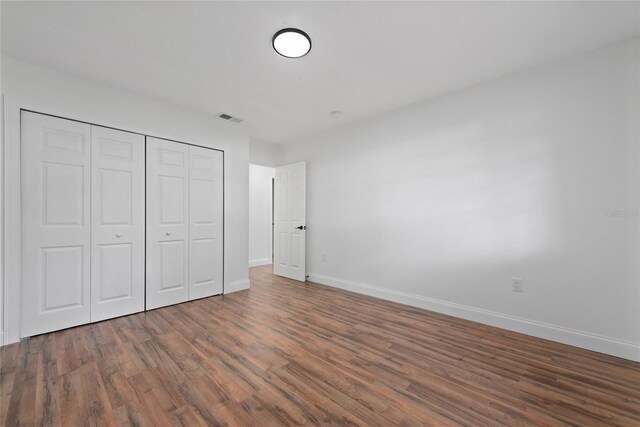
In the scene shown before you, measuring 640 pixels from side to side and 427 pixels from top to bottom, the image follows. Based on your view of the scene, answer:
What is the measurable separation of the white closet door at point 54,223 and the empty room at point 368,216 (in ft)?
0.06

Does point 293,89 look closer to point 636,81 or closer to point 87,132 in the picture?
point 87,132

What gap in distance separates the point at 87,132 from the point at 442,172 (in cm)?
403

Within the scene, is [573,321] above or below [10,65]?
below

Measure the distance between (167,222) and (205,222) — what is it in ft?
1.62

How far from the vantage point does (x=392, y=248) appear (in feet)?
11.8

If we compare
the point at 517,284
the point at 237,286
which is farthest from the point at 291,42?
the point at 237,286

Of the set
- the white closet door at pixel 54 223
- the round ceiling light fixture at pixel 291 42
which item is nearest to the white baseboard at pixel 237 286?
the white closet door at pixel 54 223

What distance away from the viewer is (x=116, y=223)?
2949 millimetres

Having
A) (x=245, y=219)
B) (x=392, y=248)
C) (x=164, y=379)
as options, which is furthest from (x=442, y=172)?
(x=164, y=379)

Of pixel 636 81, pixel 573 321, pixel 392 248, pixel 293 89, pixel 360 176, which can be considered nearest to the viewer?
pixel 636 81

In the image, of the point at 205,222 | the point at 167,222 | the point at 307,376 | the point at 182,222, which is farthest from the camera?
the point at 205,222

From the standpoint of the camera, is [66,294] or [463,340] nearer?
[463,340]

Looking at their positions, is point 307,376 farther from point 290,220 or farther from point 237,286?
point 290,220

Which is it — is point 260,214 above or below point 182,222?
above
